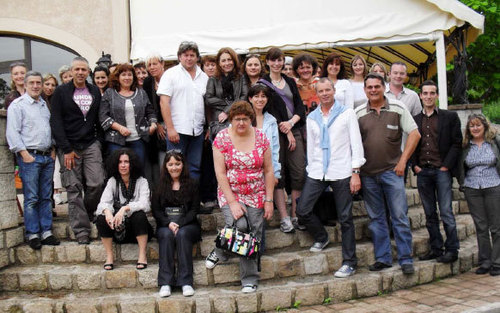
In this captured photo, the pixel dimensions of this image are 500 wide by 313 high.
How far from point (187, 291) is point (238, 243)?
71cm

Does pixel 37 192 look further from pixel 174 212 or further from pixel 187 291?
pixel 187 291

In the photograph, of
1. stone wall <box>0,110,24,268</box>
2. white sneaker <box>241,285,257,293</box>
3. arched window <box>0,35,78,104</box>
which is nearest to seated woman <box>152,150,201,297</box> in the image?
white sneaker <box>241,285,257,293</box>

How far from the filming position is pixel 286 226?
5.53 metres

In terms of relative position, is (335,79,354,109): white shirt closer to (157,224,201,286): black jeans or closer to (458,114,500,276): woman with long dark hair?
(458,114,500,276): woman with long dark hair

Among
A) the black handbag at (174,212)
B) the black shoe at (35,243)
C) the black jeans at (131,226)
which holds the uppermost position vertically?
the black handbag at (174,212)

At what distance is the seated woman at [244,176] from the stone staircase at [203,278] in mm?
246

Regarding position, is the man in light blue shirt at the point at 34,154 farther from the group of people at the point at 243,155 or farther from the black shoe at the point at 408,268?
the black shoe at the point at 408,268

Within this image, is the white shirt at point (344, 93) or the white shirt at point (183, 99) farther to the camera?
the white shirt at point (344, 93)

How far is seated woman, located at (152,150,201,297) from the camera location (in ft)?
15.7

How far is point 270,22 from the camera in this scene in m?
8.62

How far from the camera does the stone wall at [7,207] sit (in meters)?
5.38

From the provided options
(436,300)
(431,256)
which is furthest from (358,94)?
(436,300)

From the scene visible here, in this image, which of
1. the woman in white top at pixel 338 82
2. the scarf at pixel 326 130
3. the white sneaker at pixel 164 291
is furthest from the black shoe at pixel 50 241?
the woman in white top at pixel 338 82

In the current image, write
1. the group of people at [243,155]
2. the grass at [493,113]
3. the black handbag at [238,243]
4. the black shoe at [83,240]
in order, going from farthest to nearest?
1. the grass at [493,113]
2. the black shoe at [83,240]
3. the group of people at [243,155]
4. the black handbag at [238,243]
